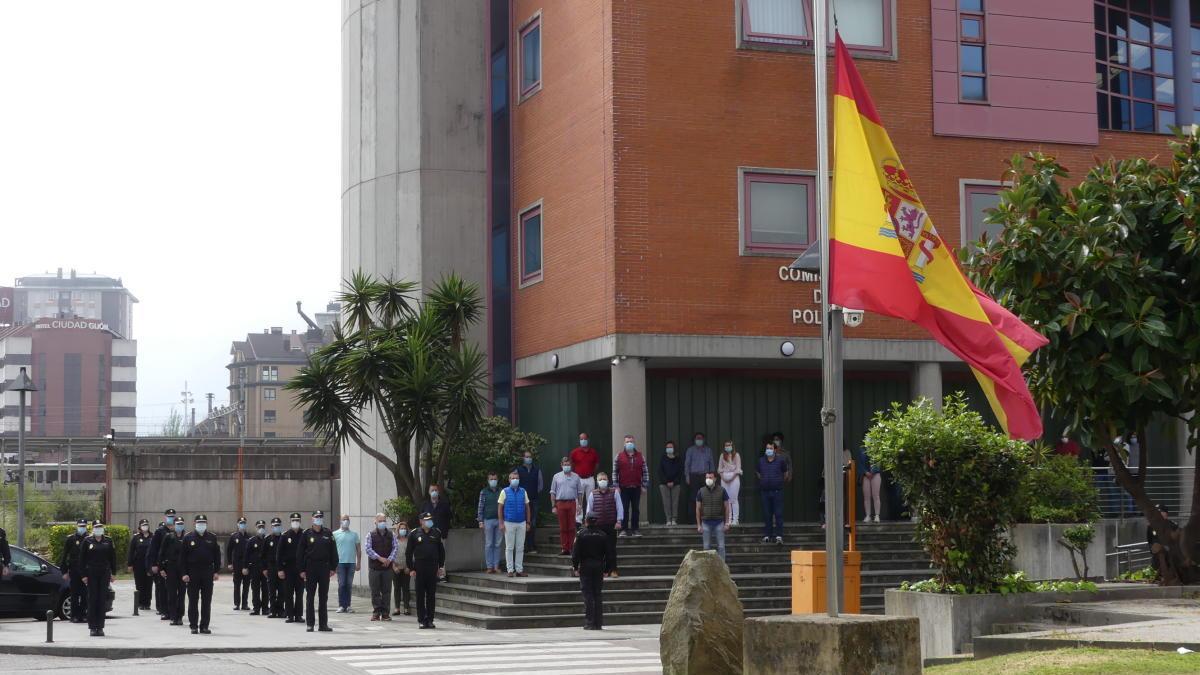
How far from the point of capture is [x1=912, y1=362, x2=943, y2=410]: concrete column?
31.1 metres

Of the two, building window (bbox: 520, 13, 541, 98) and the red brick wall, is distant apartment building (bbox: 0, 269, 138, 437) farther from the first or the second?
the red brick wall

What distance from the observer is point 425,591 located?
24.8 meters

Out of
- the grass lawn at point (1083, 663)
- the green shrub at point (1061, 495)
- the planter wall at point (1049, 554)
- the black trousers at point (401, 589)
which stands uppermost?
the green shrub at point (1061, 495)

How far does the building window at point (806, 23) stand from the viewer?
3047 cm

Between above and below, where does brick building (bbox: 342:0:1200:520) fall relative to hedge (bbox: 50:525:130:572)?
above

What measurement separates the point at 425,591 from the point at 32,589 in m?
7.87

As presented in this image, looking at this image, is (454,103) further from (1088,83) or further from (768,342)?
(1088,83)

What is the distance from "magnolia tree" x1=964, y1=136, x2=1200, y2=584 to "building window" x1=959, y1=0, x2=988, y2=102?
11651mm

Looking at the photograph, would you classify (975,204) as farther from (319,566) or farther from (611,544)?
(319,566)

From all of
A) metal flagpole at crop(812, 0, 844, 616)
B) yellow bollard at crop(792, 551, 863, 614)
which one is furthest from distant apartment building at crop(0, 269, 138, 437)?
metal flagpole at crop(812, 0, 844, 616)

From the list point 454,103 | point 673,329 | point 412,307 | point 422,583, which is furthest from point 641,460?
point 454,103

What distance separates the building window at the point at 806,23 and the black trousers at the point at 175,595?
14.5 meters

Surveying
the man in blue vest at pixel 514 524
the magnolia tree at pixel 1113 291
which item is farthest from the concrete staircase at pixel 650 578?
the magnolia tree at pixel 1113 291

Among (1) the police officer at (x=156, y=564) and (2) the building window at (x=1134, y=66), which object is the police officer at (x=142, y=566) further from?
(2) the building window at (x=1134, y=66)
